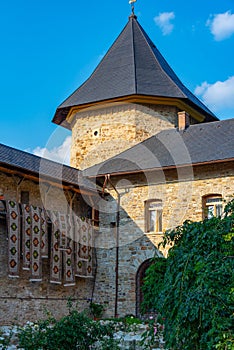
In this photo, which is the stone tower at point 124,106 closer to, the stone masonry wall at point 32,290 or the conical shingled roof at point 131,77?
the conical shingled roof at point 131,77

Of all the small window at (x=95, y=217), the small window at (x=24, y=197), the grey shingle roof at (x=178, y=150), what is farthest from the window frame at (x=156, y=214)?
the small window at (x=24, y=197)

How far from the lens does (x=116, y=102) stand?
1962 centimetres

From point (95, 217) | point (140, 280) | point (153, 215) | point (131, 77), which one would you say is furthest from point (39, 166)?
point (131, 77)

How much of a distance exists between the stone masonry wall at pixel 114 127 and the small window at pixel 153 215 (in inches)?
132

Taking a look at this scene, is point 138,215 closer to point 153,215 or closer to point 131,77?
point 153,215

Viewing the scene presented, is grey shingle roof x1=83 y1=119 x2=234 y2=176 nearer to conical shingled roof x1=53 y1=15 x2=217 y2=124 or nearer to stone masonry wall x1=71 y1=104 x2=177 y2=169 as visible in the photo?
stone masonry wall x1=71 y1=104 x2=177 y2=169

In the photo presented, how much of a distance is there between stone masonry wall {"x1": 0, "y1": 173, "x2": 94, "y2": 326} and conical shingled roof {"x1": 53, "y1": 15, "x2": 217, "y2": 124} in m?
5.05

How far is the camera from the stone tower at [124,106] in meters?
19.4

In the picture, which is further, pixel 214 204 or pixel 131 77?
pixel 131 77

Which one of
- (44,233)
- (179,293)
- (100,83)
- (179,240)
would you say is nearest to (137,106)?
(100,83)

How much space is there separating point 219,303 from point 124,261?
955cm

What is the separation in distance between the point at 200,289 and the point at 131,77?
13.6 m

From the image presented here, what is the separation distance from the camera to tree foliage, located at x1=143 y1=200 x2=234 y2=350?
7.21 m

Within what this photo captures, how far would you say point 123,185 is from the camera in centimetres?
1706
